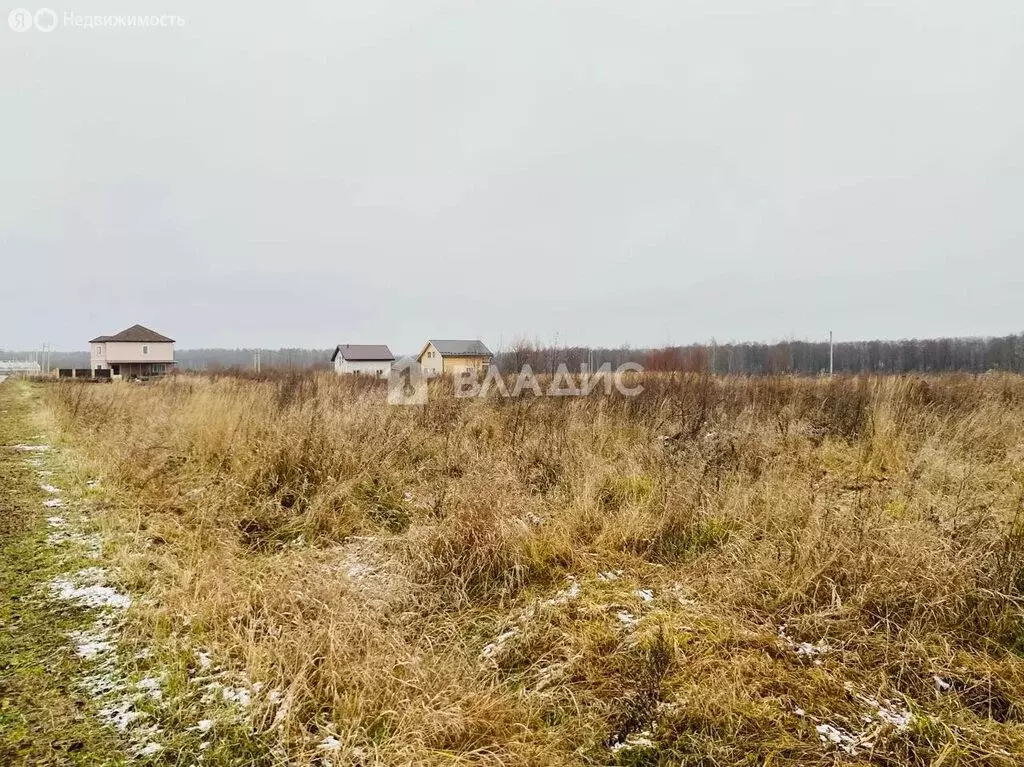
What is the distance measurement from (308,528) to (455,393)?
6.31 meters

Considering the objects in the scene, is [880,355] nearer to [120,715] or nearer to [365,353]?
[365,353]

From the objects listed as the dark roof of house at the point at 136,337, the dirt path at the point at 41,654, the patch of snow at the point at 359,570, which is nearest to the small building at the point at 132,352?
the dark roof of house at the point at 136,337

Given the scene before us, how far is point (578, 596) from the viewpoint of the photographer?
8.82ft

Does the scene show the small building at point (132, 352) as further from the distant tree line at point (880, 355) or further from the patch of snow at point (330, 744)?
the patch of snow at point (330, 744)

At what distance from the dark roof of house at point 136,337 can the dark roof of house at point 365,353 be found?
16932 millimetres

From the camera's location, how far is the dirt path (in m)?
1.62

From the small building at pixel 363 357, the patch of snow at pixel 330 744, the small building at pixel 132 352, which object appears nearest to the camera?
the patch of snow at pixel 330 744

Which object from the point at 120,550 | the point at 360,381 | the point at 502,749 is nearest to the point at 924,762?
the point at 502,749

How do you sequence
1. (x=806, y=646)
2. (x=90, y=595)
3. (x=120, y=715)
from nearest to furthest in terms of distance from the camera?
(x=120, y=715)
(x=806, y=646)
(x=90, y=595)

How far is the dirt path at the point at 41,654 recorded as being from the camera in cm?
162

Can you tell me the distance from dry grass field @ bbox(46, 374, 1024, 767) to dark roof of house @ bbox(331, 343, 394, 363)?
170ft

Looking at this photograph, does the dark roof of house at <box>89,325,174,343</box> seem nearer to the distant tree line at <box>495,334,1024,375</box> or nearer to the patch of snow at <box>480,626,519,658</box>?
the distant tree line at <box>495,334,1024,375</box>

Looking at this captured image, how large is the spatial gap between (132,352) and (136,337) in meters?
1.54

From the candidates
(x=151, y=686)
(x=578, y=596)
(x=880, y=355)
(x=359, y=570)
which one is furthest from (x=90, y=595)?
(x=880, y=355)
